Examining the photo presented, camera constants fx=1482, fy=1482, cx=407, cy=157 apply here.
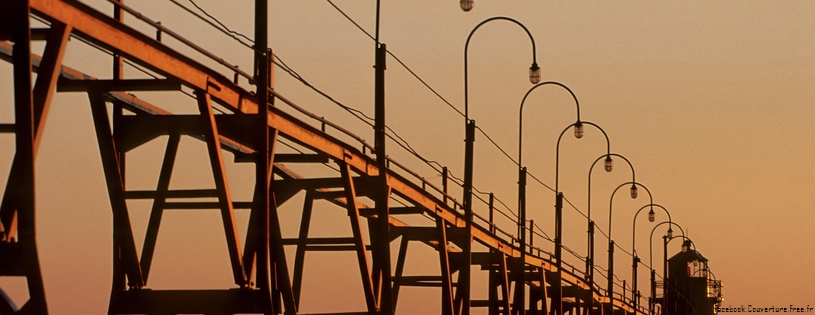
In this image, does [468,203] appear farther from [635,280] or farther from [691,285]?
[691,285]

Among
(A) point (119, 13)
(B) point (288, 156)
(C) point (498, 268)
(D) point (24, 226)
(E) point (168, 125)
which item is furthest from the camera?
(C) point (498, 268)

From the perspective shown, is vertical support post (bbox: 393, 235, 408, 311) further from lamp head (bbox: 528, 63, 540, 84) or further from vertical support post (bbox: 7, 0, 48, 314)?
vertical support post (bbox: 7, 0, 48, 314)

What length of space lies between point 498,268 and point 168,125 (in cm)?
3248

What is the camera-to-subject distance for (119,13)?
67.2ft

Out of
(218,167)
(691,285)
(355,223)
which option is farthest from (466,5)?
(691,285)

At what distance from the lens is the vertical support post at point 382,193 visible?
3017 cm

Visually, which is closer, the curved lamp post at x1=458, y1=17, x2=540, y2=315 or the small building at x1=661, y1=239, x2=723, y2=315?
the curved lamp post at x1=458, y1=17, x2=540, y2=315

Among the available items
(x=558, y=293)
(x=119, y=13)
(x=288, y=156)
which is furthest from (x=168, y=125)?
(x=558, y=293)

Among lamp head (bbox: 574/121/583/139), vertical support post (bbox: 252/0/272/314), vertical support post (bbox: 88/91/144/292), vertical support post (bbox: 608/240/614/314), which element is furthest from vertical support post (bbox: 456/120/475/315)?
vertical support post (bbox: 608/240/614/314)

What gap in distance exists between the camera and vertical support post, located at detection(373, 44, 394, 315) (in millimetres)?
30172

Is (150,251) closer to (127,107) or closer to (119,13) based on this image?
(127,107)

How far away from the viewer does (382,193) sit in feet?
104

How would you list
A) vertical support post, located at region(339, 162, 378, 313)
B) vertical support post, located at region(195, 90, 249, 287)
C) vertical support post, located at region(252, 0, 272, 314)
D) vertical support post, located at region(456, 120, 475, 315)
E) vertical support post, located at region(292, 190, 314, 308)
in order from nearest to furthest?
vertical support post, located at region(195, 90, 249, 287), vertical support post, located at region(252, 0, 272, 314), vertical support post, located at region(339, 162, 378, 313), vertical support post, located at region(292, 190, 314, 308), vertical support post, located at region(456, 120, 475, 315)

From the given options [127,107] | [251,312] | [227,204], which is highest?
[127,107]
